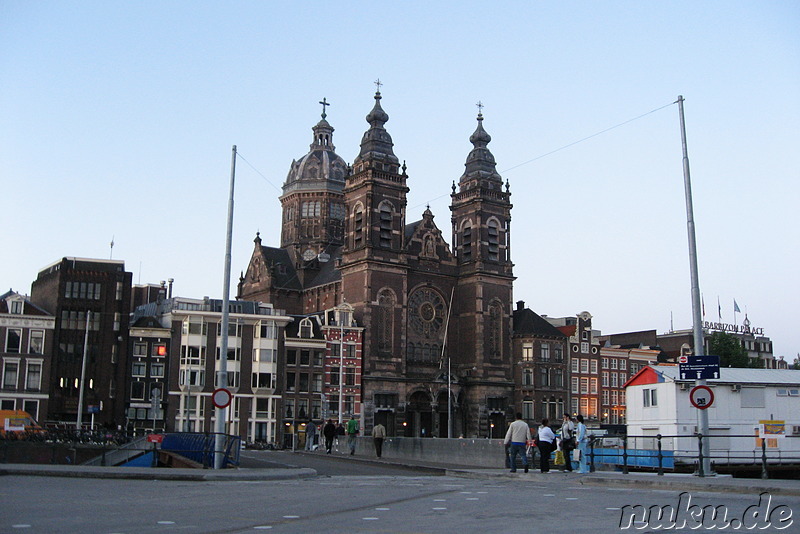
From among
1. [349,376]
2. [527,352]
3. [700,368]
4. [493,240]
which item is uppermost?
[493,240]

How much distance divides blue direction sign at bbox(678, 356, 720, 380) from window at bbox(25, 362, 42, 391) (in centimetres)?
6262

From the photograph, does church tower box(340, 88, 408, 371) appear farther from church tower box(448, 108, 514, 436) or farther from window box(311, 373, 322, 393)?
church tower box(448, 108, 514, 436)

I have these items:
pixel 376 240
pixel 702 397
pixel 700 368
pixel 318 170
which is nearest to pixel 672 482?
pixel 702 397

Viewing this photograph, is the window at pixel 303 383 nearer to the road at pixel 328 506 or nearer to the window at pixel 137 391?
the window at pixel 137 391

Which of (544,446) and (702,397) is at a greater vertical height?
(702,397)

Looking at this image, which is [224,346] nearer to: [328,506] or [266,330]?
[328,506]

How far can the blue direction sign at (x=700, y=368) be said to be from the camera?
25125mm

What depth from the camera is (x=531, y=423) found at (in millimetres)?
97938

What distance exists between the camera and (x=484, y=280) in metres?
98.1

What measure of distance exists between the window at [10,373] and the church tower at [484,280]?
43684 millimetres

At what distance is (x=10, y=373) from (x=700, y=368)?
63.9m

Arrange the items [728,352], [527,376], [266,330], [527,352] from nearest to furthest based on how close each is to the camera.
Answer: [266,330], [527,376], [527,352], [728,352]

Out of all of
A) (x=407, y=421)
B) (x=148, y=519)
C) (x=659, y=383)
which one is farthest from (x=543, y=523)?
(x=407, y=421)

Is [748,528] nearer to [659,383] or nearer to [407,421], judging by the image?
[659,383]
